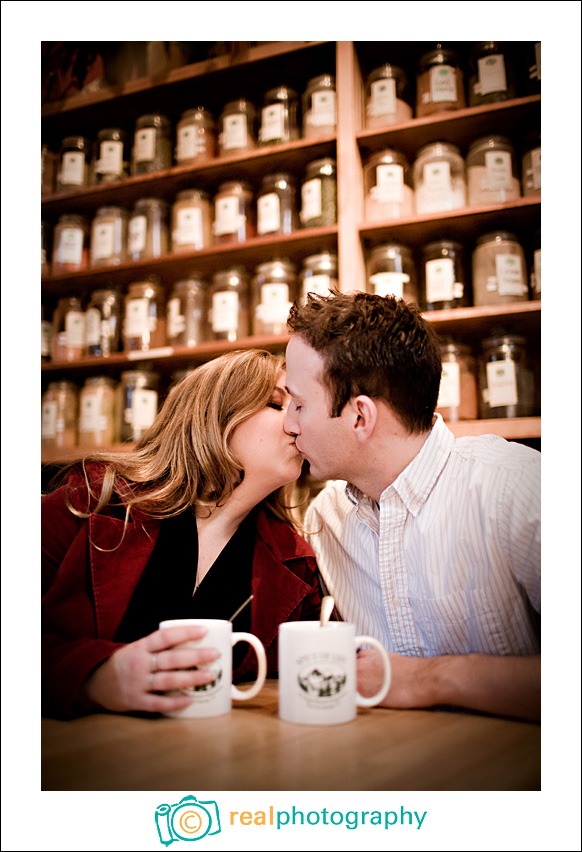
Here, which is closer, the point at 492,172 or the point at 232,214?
the point at 492,172

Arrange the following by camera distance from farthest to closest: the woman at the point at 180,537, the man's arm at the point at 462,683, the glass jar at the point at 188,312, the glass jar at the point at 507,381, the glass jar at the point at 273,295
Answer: the glass jar at the point at 188,312, the glass jar at the point at 273,295, the glass jar at the point at 507,381, the woman at the point at 180,537, the man's arm at the point at 462,683

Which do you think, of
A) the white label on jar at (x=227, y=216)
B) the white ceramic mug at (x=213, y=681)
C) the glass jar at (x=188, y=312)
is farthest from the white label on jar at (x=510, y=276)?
the white ceramic mug at (x=213, y=681)

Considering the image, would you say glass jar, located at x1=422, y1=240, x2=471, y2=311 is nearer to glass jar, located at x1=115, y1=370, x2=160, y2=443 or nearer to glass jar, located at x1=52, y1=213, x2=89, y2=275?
glass jar, located at x1=115, y1=370, x2=160, y2=443

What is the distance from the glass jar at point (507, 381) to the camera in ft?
5.09

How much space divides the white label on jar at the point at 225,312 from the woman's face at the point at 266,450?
691 mm

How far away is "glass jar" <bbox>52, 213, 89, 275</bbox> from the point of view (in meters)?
1.70

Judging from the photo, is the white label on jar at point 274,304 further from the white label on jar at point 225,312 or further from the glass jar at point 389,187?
the glass jar at point 389,187

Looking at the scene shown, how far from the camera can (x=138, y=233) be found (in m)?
1.88

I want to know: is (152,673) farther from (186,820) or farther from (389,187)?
(389,187)

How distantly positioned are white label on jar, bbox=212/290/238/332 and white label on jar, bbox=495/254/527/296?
27.0 inches

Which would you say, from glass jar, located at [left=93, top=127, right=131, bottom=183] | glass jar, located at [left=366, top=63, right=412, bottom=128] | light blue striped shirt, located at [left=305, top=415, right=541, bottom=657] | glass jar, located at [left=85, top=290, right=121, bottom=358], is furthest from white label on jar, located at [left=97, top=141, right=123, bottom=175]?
light blue striped shirt, located at [left=305, top=415, right=541, bottom=657]

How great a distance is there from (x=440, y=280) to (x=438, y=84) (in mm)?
461

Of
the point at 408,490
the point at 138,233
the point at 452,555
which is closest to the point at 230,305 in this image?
the point at 138,233
